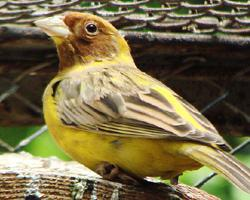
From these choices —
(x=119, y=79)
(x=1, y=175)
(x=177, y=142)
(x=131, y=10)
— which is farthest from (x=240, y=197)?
(x=1, y=175)

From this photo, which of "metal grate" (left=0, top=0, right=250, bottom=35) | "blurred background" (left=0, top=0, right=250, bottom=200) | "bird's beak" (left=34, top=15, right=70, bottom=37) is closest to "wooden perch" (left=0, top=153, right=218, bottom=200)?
"bird's beak" (left=34, top=15, right=70, bottom=37)

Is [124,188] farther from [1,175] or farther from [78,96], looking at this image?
[78,96]

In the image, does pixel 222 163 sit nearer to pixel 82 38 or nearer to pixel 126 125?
pixel 126 125

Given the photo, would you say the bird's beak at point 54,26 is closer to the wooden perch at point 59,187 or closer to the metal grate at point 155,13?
the metal grate at point 155,13

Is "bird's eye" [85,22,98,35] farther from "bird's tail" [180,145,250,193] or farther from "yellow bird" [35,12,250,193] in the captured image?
"bird's tail" [180,145,250,193]

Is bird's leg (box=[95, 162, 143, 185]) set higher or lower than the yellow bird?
lower

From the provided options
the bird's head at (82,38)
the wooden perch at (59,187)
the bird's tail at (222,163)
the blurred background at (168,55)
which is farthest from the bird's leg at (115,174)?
the blurred background at (168,55)
